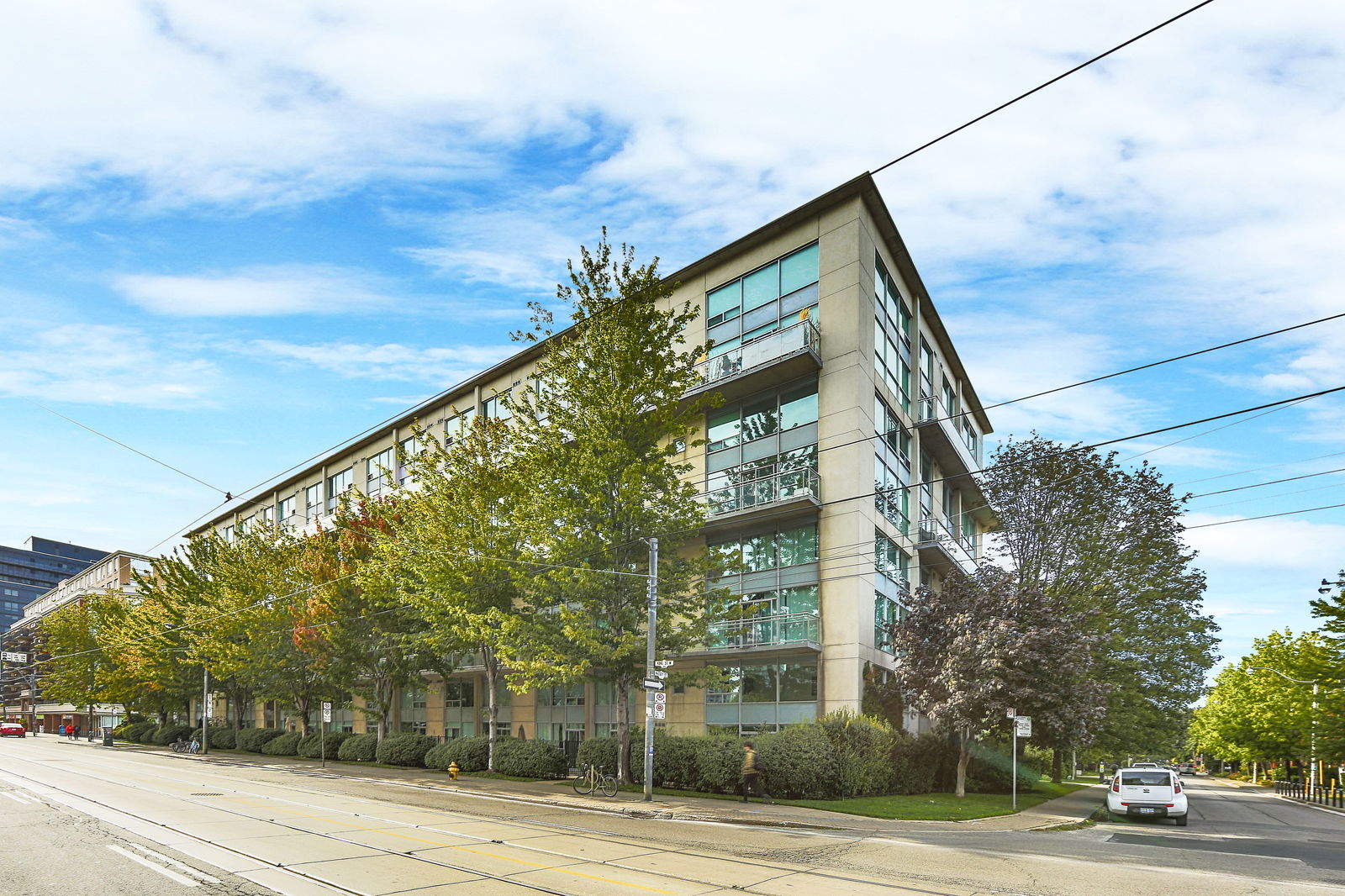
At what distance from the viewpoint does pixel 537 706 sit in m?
40.8

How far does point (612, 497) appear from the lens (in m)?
28.0

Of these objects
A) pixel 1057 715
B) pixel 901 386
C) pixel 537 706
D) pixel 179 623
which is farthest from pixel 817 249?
pixel 179 623

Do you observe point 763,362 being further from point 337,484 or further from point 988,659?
point 337,484

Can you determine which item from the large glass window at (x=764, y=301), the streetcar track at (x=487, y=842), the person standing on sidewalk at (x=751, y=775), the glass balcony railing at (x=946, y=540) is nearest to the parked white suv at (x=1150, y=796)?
the person standing on sidewalk at (x=751, y=775)

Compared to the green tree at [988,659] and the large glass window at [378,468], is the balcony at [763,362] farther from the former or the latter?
the large glass window at [378,468]

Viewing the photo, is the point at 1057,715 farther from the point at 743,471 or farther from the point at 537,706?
the point at 537,706

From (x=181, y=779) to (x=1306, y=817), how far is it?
119 feet

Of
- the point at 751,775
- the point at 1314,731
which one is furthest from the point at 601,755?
the point at 1314,731

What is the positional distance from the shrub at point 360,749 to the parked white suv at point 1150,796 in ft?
98.5

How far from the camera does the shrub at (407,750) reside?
38594 mm

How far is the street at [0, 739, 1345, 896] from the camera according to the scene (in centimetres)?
1144

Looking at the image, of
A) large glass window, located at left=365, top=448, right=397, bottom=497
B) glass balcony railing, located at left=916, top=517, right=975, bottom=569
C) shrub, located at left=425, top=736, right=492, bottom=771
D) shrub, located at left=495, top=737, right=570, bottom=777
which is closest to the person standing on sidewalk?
shrub, located at left=495, top=737, right=570, bottom=777

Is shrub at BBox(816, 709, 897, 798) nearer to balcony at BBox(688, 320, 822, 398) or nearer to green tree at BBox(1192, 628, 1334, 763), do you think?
balcony at BBox(688, 320, 822, 398)

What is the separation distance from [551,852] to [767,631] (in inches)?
686
